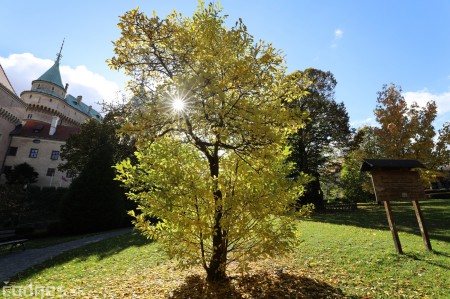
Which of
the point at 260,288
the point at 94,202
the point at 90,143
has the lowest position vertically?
the point at 260,288

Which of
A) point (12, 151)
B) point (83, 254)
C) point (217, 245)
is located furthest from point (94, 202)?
point (12, 151)

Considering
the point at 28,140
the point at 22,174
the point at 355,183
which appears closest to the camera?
the point at 355,183

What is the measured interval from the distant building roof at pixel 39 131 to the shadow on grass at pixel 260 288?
42.4 meters

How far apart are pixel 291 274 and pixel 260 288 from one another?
142cm

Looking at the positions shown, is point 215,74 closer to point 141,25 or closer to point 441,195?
point 141,25

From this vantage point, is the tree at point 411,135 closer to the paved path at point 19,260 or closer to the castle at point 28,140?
the paved path at point 19,260

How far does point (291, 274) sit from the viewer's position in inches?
293

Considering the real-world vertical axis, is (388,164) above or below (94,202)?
above

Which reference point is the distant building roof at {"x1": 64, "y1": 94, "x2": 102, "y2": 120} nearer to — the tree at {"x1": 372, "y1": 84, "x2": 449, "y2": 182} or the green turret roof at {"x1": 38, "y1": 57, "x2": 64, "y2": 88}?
the green turret roof at {"x1": 38, "y1": 57, "x2": 64, "y2": 88}

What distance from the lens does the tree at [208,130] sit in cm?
588

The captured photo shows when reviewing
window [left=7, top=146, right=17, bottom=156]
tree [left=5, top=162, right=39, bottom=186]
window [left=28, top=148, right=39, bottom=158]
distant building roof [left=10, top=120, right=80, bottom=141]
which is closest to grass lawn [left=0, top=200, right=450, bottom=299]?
tree [left=5, top=162, right=39, bottom=186]

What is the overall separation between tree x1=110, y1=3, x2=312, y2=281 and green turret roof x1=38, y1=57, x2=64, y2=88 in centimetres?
5803

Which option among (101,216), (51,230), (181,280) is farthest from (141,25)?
(51,230)

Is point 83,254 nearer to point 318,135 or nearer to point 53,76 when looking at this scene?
point 318,135
